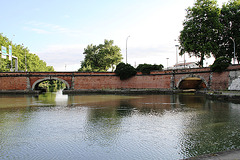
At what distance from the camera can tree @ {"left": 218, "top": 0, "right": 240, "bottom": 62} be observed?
35000mm

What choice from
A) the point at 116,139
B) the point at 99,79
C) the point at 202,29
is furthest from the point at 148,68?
the point at 116,139

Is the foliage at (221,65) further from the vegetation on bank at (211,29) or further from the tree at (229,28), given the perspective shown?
the tree at (229,28)

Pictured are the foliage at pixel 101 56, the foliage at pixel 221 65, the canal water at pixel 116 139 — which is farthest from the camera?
the foliage at pixel 101 56

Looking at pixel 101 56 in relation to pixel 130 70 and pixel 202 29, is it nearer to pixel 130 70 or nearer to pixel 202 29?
pixel 130 70

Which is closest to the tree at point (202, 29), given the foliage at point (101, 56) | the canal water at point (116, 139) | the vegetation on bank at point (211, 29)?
the vegetation on bank at point (211, 29)

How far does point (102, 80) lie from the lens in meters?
41.6

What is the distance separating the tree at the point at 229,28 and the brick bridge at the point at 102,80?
7805mm

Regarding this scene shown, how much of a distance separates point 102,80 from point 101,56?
22.8 metres

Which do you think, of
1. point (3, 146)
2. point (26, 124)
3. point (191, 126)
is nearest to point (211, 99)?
point (191, 126)

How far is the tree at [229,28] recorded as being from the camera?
35.0 metres

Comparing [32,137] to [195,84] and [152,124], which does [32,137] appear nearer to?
[152,124]

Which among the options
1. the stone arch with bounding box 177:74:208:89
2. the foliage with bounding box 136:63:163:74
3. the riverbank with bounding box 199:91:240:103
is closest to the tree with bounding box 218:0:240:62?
the stone arch with bounding box 177:74:208:89

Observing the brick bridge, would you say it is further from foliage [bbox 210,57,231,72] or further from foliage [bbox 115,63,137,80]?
foliage [bbox 210,57,231,72]

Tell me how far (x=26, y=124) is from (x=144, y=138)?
7.10 m
